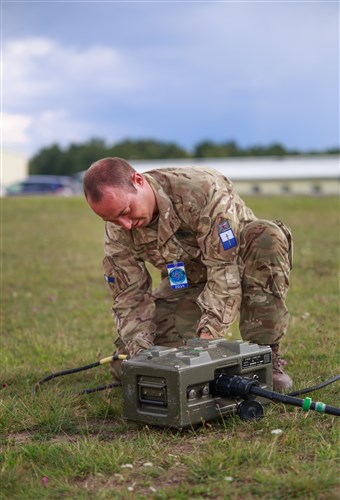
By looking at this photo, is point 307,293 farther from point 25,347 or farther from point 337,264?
point 25,347

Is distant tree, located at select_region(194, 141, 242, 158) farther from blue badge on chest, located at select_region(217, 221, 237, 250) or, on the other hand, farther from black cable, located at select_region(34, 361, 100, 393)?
blue badge on chest, located at select_region(217, 221, 237, 250)

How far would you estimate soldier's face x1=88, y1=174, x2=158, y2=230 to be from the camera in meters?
4.08

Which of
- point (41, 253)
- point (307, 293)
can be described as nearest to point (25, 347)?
point (307, 293)

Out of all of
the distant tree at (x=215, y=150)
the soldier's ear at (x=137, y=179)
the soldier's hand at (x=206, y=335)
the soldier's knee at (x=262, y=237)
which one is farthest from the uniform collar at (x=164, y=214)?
the distant tree at (x=215, y=150)

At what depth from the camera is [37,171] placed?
9812 centimetres

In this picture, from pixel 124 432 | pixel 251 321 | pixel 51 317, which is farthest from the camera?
pixel 51 317

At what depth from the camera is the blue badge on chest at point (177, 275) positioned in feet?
15.3

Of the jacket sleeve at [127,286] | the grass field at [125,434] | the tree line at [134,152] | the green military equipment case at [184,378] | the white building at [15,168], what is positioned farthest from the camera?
the tree line at [134,152]

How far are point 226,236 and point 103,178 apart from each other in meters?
0.80

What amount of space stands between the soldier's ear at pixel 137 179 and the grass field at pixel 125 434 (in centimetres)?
131

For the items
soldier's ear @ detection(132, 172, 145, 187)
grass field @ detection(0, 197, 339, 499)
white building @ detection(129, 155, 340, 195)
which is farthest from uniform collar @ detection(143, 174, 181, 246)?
white building @ detection(129, 155, 340, 195)

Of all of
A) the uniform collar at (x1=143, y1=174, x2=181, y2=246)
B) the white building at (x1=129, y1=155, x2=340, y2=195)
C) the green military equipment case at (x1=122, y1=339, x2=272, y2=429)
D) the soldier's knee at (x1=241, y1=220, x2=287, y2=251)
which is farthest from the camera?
the white building at (x1=129, y1=155, x2=340, y2=195)

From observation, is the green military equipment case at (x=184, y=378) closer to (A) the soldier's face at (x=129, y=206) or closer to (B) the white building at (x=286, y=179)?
(A) the soldier's face at (x=129, y=206)

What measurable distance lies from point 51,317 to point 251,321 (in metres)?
3.70
